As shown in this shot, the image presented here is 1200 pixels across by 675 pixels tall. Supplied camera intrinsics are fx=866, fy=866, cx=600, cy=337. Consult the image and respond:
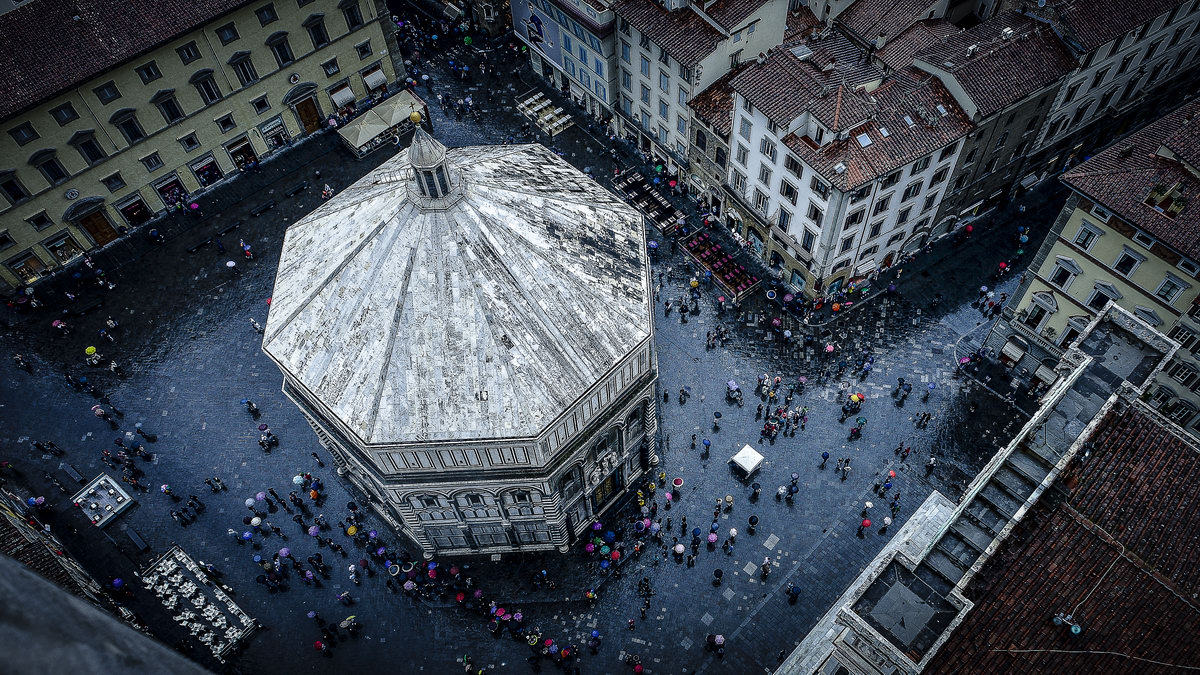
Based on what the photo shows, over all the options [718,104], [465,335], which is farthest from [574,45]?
[465,335]

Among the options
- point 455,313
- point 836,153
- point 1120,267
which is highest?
point 1120,267

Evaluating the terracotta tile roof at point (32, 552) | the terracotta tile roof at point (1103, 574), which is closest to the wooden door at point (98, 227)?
the terracotta tile roof at point (32, 552)

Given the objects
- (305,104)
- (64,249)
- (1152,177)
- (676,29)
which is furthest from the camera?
(305,104)

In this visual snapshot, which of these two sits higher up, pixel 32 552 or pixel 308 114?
pixel 308 114

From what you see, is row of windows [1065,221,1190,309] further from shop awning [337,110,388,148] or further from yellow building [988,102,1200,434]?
shop awning [337,110,388,148]

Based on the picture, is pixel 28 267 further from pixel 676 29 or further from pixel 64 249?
pixel 676 29

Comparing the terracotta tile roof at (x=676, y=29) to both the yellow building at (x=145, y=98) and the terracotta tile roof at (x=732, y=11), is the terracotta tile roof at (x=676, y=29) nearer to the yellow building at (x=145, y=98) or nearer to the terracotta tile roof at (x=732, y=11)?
the terracotta tile roof at (x=732, y=11)

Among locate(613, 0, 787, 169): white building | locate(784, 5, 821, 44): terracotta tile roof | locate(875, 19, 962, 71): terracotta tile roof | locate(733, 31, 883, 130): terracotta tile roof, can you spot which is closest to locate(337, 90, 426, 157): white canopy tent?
locate(613, 0, 787, 169): white building

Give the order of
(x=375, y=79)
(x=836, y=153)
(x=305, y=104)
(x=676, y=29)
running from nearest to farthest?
(x=836, y=153), (x=676, y=29), (x=305, y=104), (x=375, y=79)
